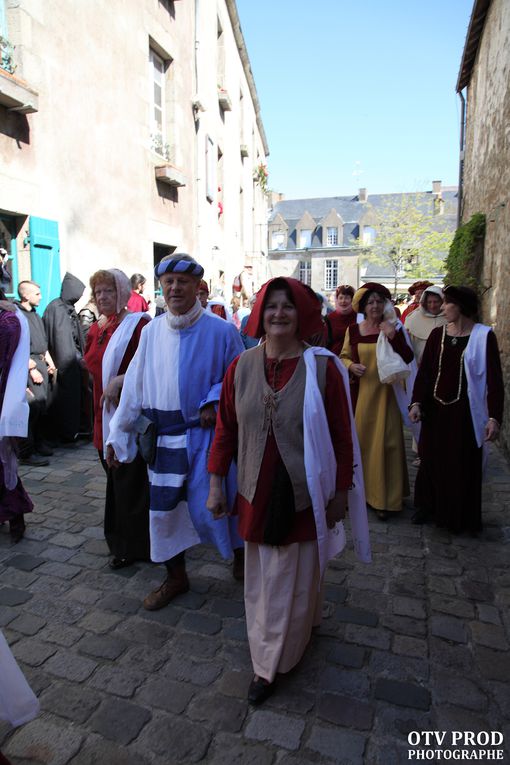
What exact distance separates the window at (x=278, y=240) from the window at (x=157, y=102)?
44.0 meters

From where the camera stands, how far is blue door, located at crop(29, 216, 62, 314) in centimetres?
659

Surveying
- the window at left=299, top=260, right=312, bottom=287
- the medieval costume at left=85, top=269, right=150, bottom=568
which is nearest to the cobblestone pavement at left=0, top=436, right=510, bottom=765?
the medieval costume at left=85, top=269, right=150, bottom=568

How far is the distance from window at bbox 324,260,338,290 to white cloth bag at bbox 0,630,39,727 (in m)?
52.0

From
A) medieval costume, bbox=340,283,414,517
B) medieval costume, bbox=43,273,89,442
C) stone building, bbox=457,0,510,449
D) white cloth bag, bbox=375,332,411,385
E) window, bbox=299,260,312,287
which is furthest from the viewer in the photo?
window, bbox=299,260,312,287

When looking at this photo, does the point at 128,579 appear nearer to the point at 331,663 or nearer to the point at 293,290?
the point at 331,663

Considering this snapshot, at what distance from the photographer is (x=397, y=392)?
4.61 m

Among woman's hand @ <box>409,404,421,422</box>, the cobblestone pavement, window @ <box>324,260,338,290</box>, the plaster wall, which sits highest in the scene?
window @ <box>324,260,338,290</box>

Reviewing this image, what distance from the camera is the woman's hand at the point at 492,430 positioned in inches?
150

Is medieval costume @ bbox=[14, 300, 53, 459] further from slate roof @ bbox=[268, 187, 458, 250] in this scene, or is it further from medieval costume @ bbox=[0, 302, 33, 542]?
slate roof @ bbox=[268, 187, 458, 250]

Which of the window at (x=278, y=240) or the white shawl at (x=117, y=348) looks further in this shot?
the window at (x=278, y=240)

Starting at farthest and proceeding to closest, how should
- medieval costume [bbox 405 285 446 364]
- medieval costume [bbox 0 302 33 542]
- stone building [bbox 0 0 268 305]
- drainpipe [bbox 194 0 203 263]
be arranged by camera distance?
drainpipe [bbox 194 0 203 263] < stone building [bbox 0 0 268 305] < medieval costume [bbox 405 285 446 364] < medieval costume [bbox 0 302 33 542]

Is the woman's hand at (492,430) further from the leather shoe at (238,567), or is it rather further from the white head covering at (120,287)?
the white head covering at (120,287)

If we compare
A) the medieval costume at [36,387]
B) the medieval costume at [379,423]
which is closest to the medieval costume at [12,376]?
the medieval costume at [36,387]

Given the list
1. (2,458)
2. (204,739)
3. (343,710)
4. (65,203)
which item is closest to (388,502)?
(343,710)
